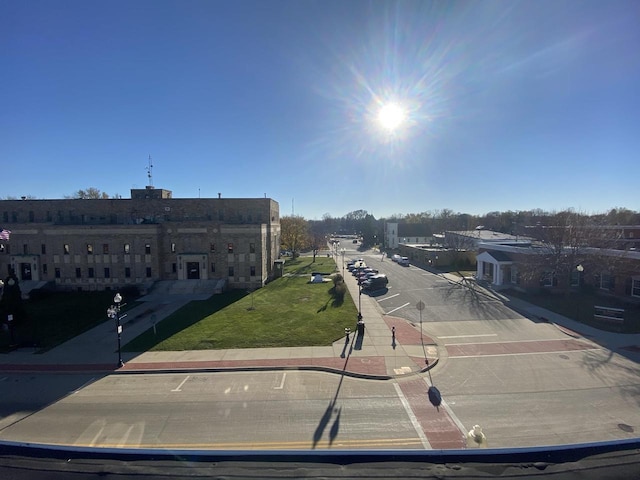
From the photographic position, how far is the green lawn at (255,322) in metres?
19.9

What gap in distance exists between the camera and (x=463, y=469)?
14.0 ft

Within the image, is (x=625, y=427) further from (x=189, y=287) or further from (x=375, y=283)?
(x=189, y=287)

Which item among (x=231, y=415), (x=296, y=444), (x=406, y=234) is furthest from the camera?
(x=406, y=234)

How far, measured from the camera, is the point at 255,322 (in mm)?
24031

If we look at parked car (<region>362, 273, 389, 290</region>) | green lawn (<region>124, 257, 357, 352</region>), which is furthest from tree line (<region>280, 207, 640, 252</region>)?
green lawn (<region>124, 257, 357, 352</region>)

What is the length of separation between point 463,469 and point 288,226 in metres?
64.8

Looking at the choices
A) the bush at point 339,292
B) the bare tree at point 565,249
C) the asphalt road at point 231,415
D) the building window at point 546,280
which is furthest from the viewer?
the building window at point 546,280

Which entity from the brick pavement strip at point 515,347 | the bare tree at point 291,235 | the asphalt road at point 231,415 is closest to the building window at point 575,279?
the brick pavement strip at point 515,347

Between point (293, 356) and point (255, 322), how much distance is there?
24.1 feet

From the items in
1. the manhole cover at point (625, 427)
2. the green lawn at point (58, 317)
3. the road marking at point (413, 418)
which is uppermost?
the manhole cover at point (625, 427)

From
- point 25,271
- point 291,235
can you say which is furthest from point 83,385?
point 291,235

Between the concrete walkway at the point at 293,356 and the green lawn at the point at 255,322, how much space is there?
98 cm

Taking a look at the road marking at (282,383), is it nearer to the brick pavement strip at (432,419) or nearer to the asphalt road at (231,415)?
the asphalt road at (231,415)

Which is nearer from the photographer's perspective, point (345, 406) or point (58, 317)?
point (345, 406)
